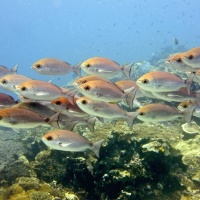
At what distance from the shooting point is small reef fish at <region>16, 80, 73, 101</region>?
4645 millimetres

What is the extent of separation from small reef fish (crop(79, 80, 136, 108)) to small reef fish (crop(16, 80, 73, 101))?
0.44 m

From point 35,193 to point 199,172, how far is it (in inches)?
176

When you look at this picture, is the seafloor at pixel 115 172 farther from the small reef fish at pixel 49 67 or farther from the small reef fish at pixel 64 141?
the small reef fish at pixel 49 67

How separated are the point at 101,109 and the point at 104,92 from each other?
1.06 ft

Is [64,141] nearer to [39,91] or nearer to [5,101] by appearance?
[39,91]

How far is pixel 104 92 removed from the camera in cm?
471

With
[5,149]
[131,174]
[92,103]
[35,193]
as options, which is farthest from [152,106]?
[5,149]

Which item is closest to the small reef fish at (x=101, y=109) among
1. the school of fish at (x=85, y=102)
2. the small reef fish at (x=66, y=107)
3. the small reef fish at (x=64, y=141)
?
the school of fish at (x=85, y=102)

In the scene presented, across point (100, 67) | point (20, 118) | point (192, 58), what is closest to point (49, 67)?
point (100, 67)

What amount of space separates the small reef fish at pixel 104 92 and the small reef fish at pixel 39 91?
1.45ft

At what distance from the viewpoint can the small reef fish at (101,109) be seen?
4.68m

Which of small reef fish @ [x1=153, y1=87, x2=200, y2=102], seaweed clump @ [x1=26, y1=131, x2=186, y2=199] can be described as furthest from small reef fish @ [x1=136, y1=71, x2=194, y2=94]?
seaweed clump @ [x1=26, y1=131, x2=186, y2=199]

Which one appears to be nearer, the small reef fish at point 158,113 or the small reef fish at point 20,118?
the small reef fish at point 20,118

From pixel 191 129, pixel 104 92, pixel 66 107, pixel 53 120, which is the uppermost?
pixel 104 92
